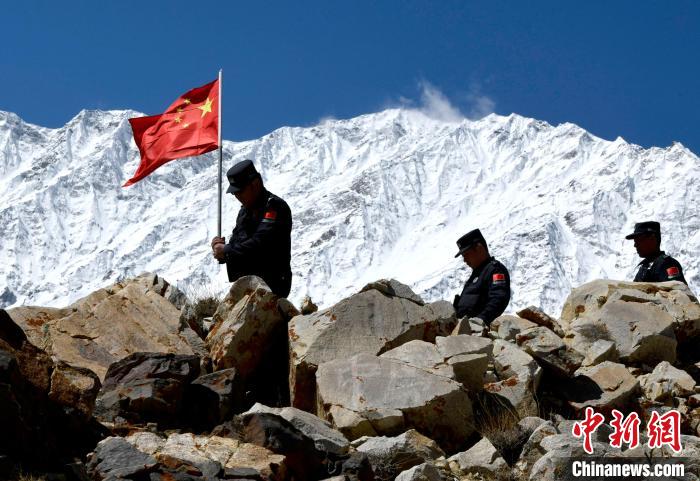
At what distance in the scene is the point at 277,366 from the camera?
8086mm

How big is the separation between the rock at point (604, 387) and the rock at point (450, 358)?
0.79 metres

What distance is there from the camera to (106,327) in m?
8.71

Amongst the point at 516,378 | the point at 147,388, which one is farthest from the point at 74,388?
the point at 516,378

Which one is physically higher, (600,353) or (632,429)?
(600,353)

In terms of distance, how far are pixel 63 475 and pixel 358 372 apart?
7.47 ft

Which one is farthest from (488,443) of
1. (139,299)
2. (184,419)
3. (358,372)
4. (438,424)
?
(139,299)

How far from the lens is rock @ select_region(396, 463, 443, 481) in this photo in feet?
19.0

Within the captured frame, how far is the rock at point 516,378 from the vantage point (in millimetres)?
7508

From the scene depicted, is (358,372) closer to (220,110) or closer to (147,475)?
(147,475)

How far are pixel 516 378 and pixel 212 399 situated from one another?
7.13 ft

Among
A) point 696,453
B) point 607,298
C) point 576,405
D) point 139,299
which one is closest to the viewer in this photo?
point 696,453

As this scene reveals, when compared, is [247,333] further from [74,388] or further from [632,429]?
[632,429]

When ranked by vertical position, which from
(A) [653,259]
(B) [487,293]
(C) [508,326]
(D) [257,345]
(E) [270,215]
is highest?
(A) [653,259]

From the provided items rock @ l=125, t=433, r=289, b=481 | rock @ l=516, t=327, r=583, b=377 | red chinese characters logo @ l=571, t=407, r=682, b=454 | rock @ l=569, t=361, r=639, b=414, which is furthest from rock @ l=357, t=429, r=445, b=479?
rock @ l=516, t=327, r=583, b=377
